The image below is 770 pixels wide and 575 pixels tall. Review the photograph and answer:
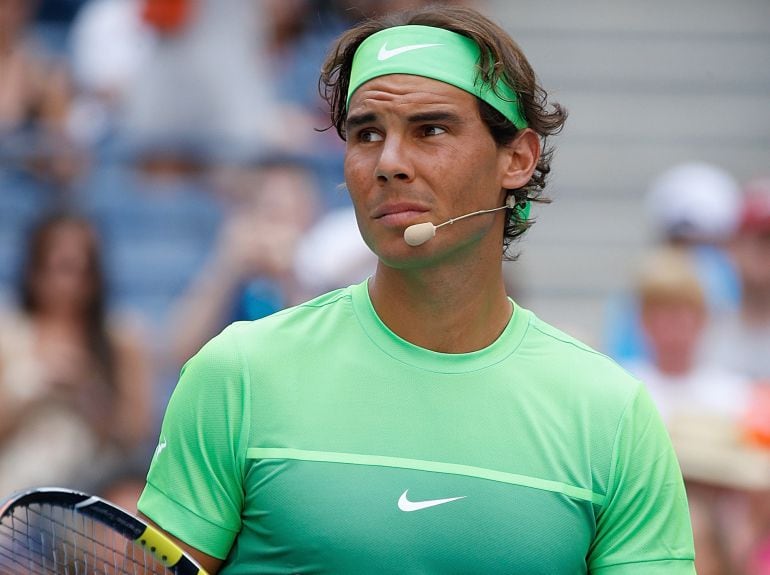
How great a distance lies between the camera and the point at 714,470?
5016 mm

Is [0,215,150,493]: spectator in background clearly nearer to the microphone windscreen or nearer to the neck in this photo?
the neck

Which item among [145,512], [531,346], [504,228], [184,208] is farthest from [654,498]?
[184,208]

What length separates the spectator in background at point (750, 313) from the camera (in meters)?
6.39

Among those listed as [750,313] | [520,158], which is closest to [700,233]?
[750,313]

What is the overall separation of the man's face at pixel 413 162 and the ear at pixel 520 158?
0.34 ft

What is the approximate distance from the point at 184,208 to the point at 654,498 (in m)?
4.87

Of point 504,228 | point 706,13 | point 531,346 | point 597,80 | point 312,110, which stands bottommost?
point 531,346

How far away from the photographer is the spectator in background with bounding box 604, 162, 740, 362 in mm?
6527

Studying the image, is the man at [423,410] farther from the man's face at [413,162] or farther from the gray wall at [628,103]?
the gray wall at [628,103]

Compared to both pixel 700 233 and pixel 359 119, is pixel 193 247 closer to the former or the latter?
pixel 700 233

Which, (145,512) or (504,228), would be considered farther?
(504,228)

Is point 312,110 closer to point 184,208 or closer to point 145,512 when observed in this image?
point 184,208

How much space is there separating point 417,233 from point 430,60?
345mm

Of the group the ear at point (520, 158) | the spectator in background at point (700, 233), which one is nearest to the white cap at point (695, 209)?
the spectator in background at point (700, 233)
